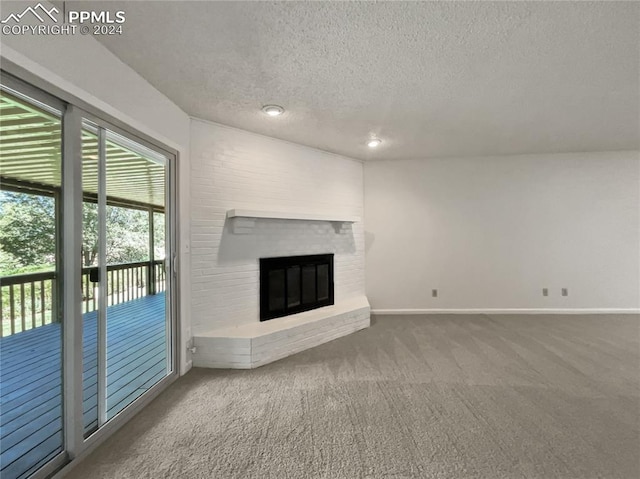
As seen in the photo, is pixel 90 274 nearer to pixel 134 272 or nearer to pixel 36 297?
pixel 36 297

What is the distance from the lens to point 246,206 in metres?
3.20

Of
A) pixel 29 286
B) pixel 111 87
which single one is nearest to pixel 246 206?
pixel 111 87

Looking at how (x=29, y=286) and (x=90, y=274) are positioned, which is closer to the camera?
(x=29, y=286)

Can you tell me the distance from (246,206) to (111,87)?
1595 millimetres

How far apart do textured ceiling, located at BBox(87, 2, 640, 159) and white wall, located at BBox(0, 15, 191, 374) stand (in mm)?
111

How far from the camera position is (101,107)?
1733 mm

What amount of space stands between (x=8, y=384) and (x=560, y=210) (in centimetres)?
642

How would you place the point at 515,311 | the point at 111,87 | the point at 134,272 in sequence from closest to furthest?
the point at 111,87 < the point at 134,272 < the point at 515,311

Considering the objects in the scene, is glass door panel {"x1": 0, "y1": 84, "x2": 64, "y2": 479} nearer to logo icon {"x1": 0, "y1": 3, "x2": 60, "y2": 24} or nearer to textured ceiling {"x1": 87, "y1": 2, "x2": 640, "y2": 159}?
logo icon {"x1": 0, "y1": 3, "x2": 60, "y2": 24}

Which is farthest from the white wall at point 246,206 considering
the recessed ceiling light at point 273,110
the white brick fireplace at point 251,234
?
the recessed ceiling light at point 273,110

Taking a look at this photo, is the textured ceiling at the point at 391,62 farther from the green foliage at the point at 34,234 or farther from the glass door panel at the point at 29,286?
the green foliage at the point at 34,234

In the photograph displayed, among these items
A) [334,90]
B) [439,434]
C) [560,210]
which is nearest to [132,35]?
A: [334,90]

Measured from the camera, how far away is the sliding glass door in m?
1.39

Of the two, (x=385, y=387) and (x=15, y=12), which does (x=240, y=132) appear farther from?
(x=385, y=387)
